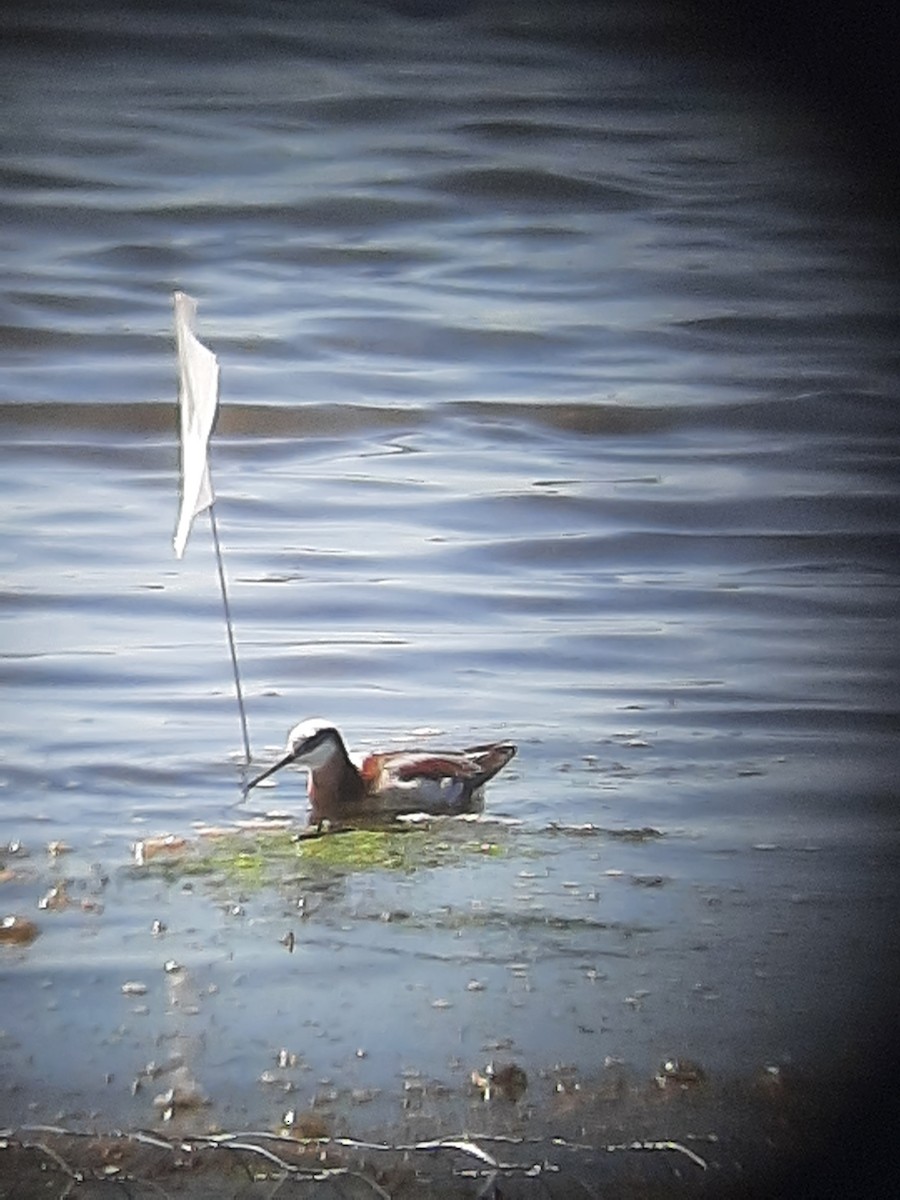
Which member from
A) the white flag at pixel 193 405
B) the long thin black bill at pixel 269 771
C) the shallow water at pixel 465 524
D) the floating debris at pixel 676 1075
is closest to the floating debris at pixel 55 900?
the shallow water at pixel 465 524

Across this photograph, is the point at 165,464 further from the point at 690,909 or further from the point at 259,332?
the point at 690,909

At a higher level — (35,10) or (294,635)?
(35,10)

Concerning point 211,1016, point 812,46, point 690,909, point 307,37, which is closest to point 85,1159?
point 211,1016

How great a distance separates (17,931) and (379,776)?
388 mm

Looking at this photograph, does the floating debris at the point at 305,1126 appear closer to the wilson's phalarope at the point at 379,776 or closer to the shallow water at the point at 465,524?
the shallow water at the point at 465,524

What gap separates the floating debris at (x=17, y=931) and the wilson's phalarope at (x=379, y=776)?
0.82 feet

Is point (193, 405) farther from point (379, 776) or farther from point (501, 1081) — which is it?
point (501, 1081)

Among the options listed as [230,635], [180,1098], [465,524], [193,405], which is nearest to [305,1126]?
[180,1098]

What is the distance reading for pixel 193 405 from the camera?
1544 millimetres

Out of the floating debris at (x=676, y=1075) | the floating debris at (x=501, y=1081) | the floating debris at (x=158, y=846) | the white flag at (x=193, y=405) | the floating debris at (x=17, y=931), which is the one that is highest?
the white flag at (x=193, y=405)

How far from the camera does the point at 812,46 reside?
63.6 inches

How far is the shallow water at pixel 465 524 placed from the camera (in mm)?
1527

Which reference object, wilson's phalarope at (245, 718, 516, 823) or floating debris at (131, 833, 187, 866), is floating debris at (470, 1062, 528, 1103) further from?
floating debris at (131, 833, 187, 866)

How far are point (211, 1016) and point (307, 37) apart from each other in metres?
0.99
